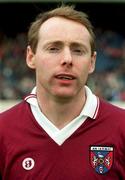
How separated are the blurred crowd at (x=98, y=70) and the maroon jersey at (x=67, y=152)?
927 cm

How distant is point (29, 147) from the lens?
375 cm

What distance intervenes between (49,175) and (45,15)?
99 cm

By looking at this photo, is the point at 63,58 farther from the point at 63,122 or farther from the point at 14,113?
the point at 14,113

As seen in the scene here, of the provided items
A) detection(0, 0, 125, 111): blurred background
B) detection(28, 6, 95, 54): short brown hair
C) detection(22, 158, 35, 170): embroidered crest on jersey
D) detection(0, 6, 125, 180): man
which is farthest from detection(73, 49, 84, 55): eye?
detection(0, 0, 125, 111): blurred background

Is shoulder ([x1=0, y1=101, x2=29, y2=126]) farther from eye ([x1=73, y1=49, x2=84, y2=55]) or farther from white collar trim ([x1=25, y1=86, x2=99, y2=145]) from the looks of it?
eye ([x1=73, y1=49, x2=84, y2=55])

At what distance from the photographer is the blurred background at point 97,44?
13.6m

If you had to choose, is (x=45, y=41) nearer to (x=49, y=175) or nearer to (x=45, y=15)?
(x=45, y=15)

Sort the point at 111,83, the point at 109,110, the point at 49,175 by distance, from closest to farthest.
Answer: the point at 49,175 < the point at 109,110 < the point at 111,83

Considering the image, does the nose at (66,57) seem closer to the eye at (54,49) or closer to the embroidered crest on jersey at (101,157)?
the eye at (54,49)

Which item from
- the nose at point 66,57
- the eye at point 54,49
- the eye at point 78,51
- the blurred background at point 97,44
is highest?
the blurred background at point 97,44

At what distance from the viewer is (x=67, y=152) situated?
3.72 meters

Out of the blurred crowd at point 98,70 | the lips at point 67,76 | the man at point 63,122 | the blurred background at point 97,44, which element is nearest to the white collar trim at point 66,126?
the man at point 63,122

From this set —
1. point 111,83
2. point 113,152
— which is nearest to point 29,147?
point 113,152

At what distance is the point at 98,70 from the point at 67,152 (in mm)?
10720
